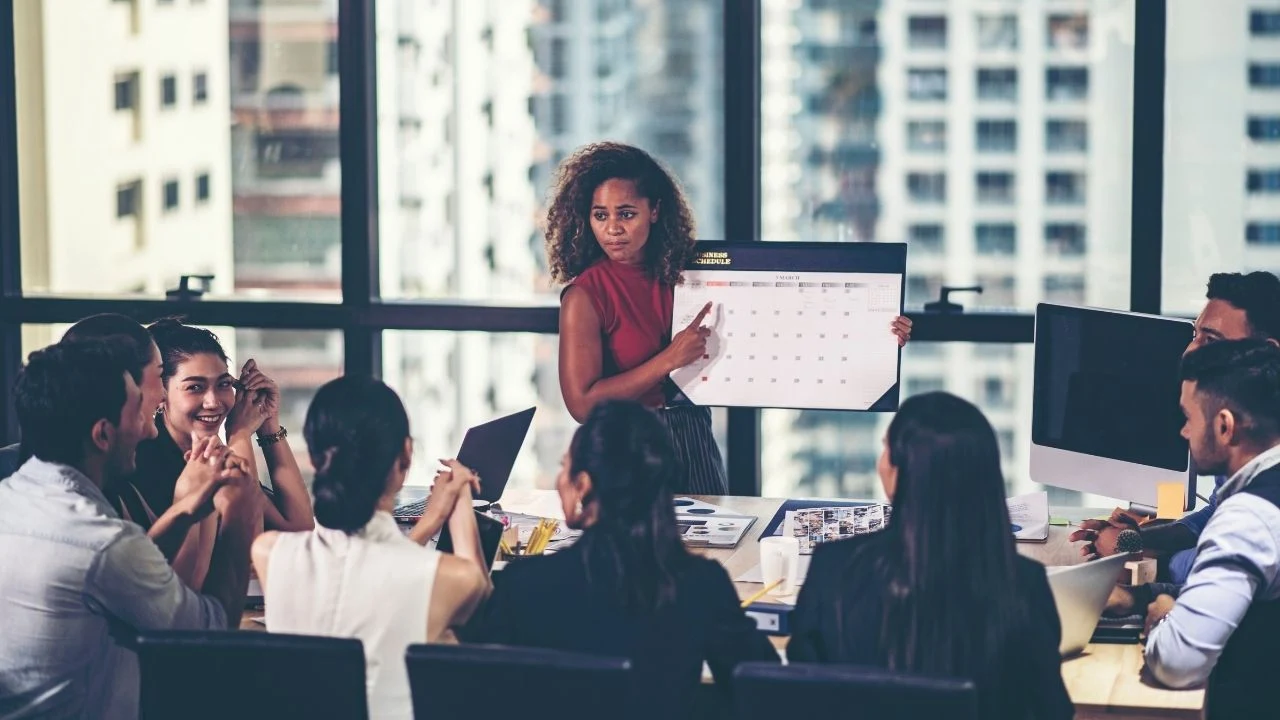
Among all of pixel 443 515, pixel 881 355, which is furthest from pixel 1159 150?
pixel 443 515

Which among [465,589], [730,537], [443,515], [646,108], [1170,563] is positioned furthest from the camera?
[646,108]

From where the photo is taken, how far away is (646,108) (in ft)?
16.4

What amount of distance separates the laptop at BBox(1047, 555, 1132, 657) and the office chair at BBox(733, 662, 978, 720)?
0.44 m

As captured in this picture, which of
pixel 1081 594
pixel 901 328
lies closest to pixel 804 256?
pixel 901 328

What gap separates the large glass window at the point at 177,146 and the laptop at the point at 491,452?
174cm

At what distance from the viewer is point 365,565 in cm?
249

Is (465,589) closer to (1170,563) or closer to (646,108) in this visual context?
(1170,563)

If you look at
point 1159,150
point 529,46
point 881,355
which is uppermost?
point 529,46

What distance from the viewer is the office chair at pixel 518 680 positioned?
7.42 feet

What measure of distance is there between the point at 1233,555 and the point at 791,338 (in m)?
1.67

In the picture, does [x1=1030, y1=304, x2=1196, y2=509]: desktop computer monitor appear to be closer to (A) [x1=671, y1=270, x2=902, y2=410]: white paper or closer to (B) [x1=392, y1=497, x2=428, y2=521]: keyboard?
(A) [x1=671, y1=270, x2=902, y2=410]: white paper

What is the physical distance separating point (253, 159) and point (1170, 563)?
10.8ft

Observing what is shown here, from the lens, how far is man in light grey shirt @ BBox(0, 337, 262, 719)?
104 inches

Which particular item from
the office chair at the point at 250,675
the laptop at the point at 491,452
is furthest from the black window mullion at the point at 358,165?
the office chair at the point at 250,675
